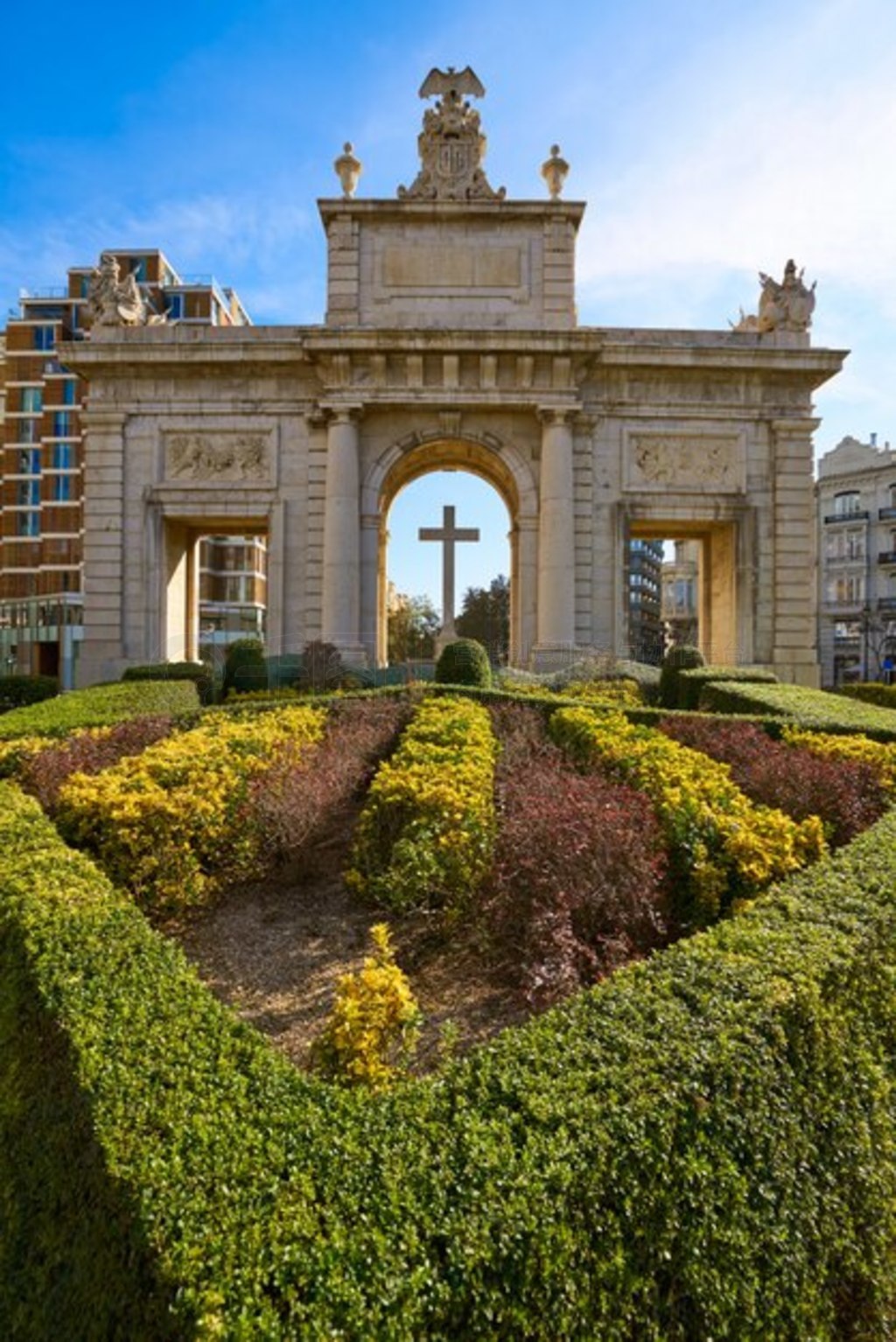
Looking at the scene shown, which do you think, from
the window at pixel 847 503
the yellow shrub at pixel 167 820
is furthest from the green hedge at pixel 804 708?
the window at pixel 847 503

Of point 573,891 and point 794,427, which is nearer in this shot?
point 573,891

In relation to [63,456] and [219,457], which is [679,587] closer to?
[63,456]

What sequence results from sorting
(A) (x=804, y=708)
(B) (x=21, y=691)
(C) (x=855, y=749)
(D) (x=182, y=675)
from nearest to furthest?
(C) (x=855, y=749) → (A) (x=804, y=708) → (D) (x=182, y=675) → (B) (x=21, y=691)

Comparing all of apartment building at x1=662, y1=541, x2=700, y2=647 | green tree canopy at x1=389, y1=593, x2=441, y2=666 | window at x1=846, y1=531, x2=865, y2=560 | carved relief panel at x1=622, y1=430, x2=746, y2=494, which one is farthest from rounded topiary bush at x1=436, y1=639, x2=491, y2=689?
apartment building at x1=662, y1=541, x2=700, y2=647

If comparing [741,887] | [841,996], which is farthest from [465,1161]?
[741,887]

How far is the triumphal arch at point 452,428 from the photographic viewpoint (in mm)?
19719

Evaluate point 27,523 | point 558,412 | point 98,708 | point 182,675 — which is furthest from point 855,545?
point 27,523

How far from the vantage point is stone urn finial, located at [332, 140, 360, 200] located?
66.0 feet

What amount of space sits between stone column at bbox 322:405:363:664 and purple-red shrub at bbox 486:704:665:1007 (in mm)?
14739

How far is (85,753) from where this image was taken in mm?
7344

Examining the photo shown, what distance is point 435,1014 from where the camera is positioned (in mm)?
3959

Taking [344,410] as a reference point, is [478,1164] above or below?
below

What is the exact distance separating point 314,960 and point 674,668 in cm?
1217

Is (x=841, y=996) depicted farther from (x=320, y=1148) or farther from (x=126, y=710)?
(x=126, y=710)
